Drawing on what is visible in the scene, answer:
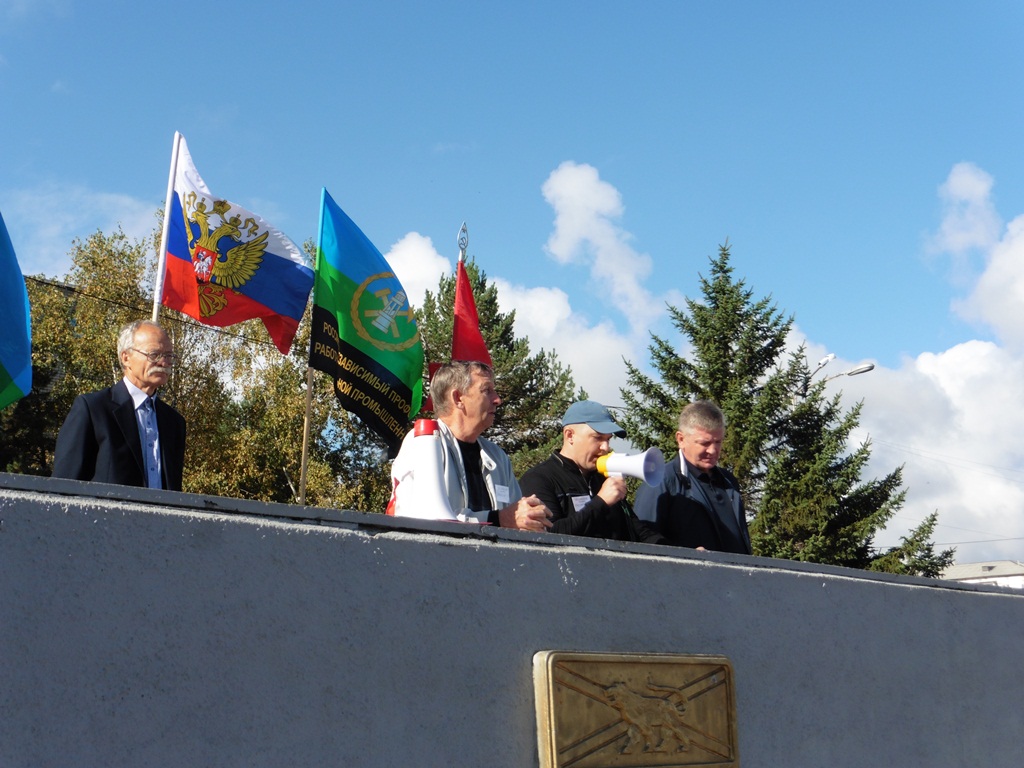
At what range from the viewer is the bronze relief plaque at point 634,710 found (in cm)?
279

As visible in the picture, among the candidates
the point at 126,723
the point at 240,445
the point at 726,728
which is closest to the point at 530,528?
the point at 726,728

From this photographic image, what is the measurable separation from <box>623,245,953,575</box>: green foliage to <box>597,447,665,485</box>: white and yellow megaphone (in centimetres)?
2066

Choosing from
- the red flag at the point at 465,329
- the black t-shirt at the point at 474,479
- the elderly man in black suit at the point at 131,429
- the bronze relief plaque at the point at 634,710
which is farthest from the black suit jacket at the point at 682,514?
the red flag at the point at 465,329

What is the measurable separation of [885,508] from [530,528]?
2426 cm

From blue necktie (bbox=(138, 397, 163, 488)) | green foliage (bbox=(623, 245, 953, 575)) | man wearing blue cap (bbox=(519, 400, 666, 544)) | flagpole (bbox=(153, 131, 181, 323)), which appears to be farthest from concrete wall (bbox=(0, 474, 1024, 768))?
green foliage (bbox=(623, 245, 953, 575))

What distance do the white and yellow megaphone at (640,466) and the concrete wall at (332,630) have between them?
48 cm

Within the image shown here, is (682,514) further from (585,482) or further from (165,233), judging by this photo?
(165,233)

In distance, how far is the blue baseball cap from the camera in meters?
4.33

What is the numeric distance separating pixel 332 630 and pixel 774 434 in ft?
83.0

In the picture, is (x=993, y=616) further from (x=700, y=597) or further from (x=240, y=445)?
(x=240, y=445)

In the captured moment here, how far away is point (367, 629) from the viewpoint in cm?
242

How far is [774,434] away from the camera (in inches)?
1049

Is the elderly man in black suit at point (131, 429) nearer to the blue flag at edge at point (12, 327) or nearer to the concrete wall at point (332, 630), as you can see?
the blue flag at edge at point (12, 327)

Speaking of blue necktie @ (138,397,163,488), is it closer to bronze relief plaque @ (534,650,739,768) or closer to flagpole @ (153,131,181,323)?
bronze relief plaque @ (534,650,739,768)
